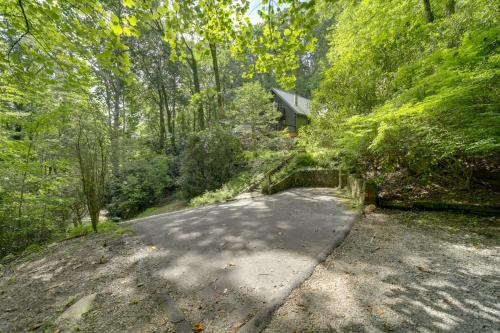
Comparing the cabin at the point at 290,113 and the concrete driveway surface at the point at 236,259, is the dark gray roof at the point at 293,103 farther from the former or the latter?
the concrete driveway surface at the point at 236,259

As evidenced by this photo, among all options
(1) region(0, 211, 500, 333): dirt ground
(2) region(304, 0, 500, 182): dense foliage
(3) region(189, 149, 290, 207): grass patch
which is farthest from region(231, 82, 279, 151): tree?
(1) region(0, 211, 500, 333): dirt ground

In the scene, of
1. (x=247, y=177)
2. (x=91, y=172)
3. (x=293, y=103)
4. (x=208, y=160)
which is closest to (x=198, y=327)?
(x=91, y=172)

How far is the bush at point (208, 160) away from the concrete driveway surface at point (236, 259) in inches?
253

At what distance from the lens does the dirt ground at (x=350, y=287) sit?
198 centimetres

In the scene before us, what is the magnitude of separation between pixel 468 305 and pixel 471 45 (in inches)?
178

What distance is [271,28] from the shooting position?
3.73 m

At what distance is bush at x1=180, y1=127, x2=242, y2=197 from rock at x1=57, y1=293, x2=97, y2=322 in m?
9.30

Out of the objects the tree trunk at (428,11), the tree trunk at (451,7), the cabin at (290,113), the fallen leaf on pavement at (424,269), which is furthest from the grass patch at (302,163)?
the cabin at (290,113)

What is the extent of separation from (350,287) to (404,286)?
0.55 m

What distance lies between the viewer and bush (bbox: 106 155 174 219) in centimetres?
1317

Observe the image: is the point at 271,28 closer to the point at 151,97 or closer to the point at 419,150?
the point at 419,150

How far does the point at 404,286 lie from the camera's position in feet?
7.89

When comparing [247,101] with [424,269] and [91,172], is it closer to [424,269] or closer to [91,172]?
[91,172]

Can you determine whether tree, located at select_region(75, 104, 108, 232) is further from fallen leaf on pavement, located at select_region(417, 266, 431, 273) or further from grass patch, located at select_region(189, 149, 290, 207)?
fallen leaf on pavement, located at select_region(417, 266, 431, 273)
